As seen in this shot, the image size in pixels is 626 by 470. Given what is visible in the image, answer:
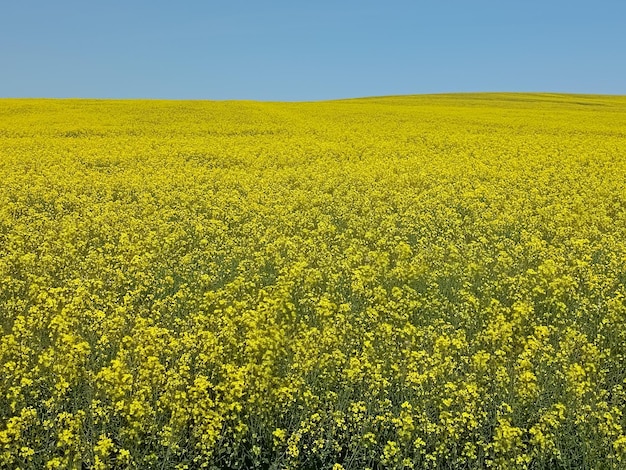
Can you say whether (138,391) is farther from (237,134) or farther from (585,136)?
(585,136)

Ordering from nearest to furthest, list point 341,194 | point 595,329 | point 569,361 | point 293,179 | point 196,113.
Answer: point 569,361, point 595,329, point 341,194, point 293,179, point 196,113

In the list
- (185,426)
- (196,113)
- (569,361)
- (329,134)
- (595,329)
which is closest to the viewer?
(185,426)

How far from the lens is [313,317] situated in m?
6.80

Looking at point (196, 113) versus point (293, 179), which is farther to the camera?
point (196, 113)

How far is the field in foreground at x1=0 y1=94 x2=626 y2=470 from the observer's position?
15.0ft

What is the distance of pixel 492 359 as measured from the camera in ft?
18.4

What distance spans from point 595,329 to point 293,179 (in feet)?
33.6

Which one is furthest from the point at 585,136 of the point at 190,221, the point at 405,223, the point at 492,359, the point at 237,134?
the point at 492,359

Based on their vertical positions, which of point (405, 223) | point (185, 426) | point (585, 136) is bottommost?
point (185, 426)

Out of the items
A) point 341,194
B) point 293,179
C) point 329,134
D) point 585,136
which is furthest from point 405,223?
point 585,136

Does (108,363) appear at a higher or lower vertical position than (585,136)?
lower

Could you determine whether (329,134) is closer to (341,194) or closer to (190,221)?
(341,194)

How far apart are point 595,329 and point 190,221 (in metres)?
7.47

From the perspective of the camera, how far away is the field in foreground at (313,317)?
4578 millimetres
